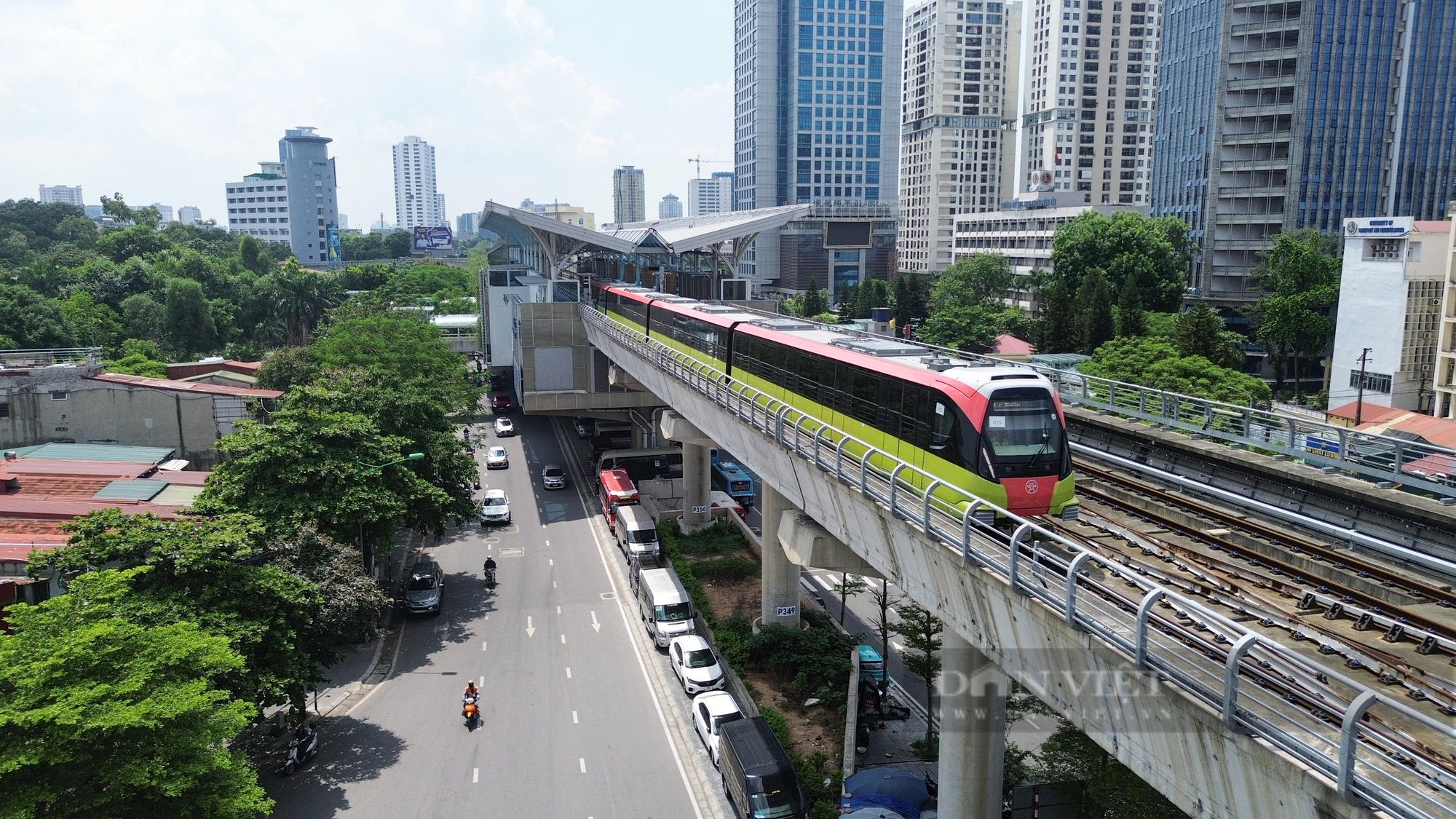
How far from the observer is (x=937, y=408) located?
615 inches

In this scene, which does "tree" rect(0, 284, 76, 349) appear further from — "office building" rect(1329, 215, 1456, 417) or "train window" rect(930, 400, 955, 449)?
"office building" rect(1329, 215, 1456, 417)

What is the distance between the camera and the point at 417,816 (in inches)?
750

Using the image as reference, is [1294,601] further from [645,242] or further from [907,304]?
[907,304]

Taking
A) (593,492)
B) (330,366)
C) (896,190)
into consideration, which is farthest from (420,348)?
(896,190)

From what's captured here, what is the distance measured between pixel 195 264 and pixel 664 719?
76718 mm

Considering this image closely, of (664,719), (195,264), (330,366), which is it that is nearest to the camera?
(664,719)

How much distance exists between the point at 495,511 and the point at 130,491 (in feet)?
44.0

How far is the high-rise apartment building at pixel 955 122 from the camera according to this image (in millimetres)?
125375

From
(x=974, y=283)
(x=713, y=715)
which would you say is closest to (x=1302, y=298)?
(x=974, y=283)

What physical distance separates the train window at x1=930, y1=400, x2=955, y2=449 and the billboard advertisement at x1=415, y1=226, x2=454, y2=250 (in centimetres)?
15480

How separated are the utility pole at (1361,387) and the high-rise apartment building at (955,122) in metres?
73.9

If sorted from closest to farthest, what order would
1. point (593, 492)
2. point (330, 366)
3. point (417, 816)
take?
point (417, 816) → point (330, 366) → point (593, 492)

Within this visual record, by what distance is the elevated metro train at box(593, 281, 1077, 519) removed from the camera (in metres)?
14.5

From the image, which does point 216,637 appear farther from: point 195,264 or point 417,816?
point 195,264
